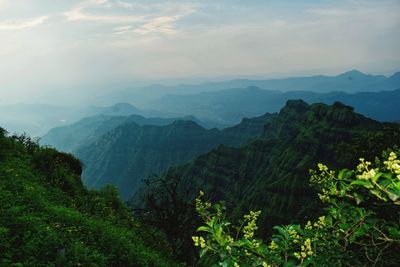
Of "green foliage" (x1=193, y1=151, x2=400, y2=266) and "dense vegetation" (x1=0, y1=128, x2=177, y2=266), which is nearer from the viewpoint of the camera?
"green foliage" (x1=193, y1=151, x2=400, y2=266)

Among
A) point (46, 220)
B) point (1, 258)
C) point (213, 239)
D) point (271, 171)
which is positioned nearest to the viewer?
point (213, 239)

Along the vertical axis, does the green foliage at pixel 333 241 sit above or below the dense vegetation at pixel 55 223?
above

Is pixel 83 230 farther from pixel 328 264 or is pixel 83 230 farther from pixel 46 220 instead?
pixel 328 264

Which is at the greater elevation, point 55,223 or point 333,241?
point 333,241

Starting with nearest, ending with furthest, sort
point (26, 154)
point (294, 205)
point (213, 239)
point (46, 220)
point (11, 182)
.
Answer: point (213, 239) < point (46, 220) < point (11, 182) < point (26, 154) < point (294, 205)

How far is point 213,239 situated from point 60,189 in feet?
90.8

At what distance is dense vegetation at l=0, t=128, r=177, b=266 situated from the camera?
1495 centimetres

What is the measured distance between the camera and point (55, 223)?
18.1 meters

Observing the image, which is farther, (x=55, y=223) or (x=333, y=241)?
(x=55, y=223)

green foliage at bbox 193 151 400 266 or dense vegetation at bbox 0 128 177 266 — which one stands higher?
green foliage at bbox 193 151 400 266

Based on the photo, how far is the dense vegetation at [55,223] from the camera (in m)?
14.9

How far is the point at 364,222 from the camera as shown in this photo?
5250mm

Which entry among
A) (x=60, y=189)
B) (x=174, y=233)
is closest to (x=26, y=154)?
(x=60, y=189)

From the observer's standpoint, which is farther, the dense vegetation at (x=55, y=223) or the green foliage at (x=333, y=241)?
the dense vegetation at (x=55, y=223)
